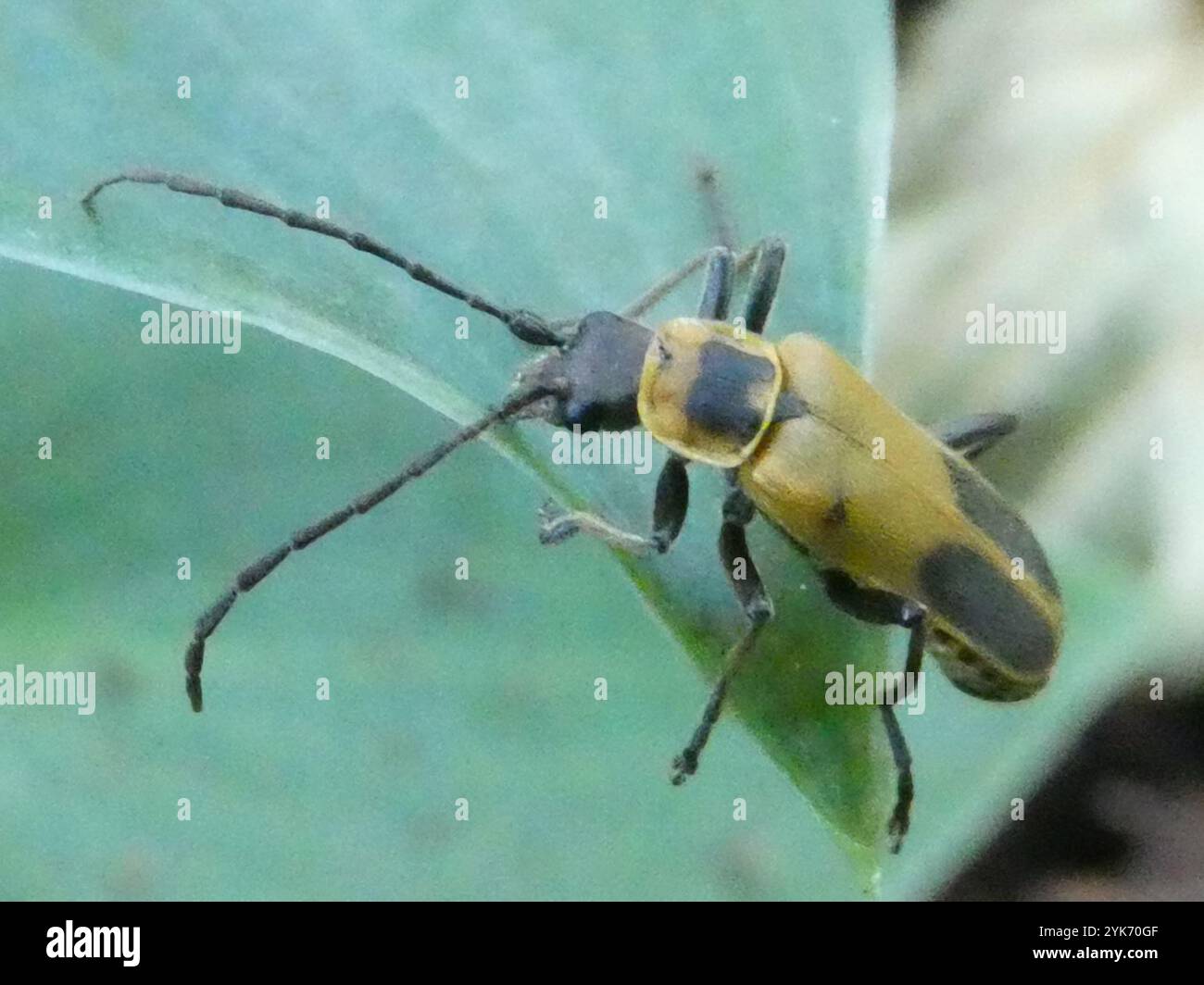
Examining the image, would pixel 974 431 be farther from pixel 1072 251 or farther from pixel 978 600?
pixel 1072 251

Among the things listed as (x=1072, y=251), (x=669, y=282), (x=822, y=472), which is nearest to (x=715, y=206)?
(x=669, y=282)

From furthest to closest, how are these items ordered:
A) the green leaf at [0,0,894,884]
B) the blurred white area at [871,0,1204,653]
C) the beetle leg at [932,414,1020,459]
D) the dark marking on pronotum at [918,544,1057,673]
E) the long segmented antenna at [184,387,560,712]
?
the blurred white area at [871,0,1204,653] < the beetle leg at [932,414,1020,459] < the dark marking on pronotum at [918,544,1057,673] < the long segmented antenna at [184,387,560,712] < the green leaf at [0,0,894,884]

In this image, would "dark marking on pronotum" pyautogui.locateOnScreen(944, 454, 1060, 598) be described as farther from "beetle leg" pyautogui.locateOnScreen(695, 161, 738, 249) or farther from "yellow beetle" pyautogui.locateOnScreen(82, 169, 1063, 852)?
"beetle leg" pyautogui.locateOnScreen(695, 161, 738, 249)

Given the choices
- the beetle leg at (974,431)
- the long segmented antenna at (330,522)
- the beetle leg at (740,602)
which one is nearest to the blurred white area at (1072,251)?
the beetle leg at (974,431)

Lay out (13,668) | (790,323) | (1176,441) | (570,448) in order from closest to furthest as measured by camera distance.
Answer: (570,448), (790,323), (13,668), (1176,441)

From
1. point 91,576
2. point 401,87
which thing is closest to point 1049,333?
point 401,87

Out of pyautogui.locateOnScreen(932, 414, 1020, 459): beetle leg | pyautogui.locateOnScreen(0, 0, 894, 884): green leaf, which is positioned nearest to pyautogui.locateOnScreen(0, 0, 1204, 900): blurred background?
pyautogui.locateOnScreen(0, 0, 894, 884): green leaf
